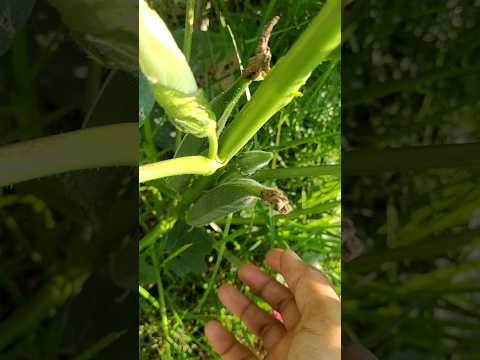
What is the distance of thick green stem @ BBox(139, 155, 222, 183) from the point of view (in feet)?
1.25

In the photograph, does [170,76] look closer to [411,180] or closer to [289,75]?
[289,75]

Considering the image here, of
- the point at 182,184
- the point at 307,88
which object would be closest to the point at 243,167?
the point at 182,184

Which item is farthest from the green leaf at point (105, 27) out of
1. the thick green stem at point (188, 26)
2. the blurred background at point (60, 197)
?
the thick green stem at point (188, 26)

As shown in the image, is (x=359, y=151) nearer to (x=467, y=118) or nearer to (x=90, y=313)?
(x=467, y=118)

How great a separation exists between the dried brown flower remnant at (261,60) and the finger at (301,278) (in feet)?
0.97

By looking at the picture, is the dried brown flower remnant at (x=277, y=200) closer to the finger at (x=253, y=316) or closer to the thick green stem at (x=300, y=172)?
the thick green stem at (x=300, y=172)

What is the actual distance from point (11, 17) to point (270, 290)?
1.47 feet

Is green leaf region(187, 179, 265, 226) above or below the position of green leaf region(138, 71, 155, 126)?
below

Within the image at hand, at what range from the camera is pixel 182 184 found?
0.54 metres

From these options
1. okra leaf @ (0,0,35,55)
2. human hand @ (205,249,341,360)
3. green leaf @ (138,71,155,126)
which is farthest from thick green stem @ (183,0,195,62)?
human hand @ (205,249,341,360)

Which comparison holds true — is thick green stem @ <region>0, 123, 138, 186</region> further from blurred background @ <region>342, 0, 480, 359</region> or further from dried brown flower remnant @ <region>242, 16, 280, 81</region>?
blurred background @ <region>342, 0, 480, 359</region>

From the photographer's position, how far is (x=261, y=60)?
14.7 inches

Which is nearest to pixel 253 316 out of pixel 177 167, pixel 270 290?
pixel 270 290

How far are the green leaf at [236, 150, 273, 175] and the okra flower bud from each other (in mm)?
98
